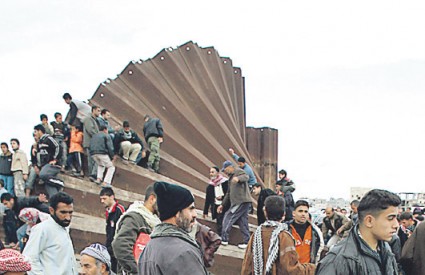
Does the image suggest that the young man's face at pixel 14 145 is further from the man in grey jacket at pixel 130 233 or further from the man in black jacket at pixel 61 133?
the man in grey jacket at pixel 130 233

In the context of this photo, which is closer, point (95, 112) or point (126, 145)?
point (95, 112)

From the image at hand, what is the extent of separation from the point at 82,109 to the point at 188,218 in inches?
333

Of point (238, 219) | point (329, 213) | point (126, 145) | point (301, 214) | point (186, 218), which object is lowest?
point (186, 218)

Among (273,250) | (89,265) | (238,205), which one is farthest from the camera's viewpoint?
(238,205)

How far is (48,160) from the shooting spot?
975cm

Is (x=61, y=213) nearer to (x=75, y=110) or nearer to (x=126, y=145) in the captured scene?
(x=75, y=110)

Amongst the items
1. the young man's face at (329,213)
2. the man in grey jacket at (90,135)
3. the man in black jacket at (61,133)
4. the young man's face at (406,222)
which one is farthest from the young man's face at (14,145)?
the young man's face at (406,222)

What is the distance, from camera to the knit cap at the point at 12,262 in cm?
320

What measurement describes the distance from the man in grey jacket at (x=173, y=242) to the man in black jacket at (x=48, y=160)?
6.85 metres

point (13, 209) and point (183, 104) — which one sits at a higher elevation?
point (183, 104)

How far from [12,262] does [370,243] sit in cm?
189

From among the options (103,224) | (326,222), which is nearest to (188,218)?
(103,224)

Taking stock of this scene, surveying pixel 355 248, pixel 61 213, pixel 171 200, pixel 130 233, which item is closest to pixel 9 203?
pixel 61 213

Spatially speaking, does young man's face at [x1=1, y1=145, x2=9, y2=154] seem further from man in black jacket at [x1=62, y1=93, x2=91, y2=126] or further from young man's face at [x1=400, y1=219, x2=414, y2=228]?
young man's face at [x1=400, y1=219, x2=414, y2=228]
